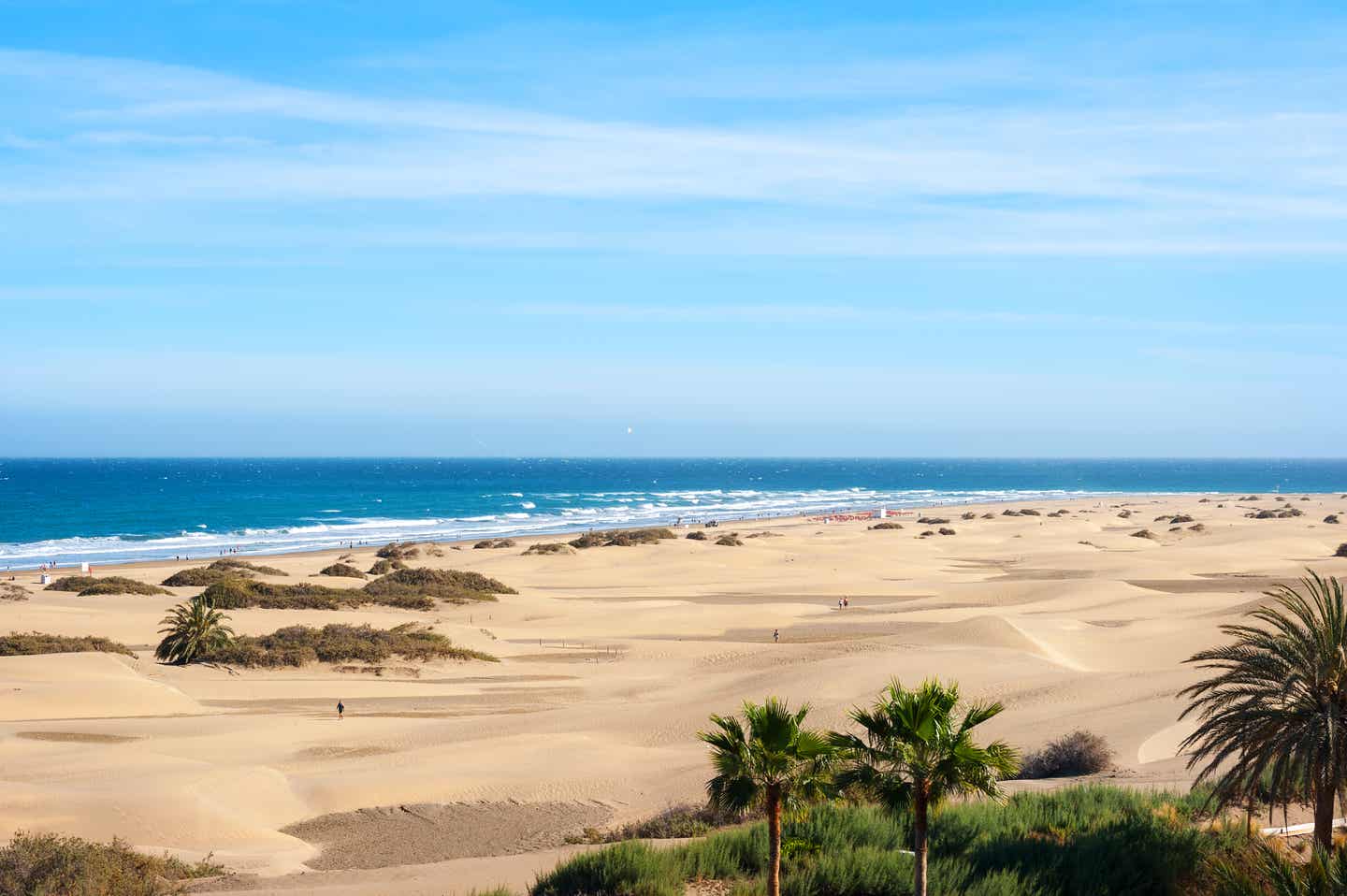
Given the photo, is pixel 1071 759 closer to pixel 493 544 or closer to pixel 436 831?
pixel 436 831

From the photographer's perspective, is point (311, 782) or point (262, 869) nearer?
point (262, 869)

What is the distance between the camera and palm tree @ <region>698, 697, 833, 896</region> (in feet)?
34.3

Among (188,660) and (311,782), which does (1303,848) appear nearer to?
(311,782)

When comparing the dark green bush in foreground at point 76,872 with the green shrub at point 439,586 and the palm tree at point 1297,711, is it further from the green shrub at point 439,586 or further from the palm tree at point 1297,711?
the green shrub at point 439,586

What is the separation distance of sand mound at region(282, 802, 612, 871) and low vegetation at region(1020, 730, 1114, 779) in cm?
779

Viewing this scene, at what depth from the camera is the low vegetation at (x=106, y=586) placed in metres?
47.1

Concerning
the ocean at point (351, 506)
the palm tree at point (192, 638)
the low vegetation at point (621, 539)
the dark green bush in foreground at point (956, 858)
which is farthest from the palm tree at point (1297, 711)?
the ocean at point (351, 506)

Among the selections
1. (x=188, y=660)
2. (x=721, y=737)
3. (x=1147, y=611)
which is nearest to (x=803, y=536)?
(x=1147, y=611)

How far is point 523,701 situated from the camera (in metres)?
29.4

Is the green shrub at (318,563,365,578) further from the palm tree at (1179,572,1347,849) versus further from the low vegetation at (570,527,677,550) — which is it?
the palm tree at (1179,572,1347,849)

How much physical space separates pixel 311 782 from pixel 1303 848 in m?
15.5

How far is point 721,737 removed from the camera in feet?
34.9

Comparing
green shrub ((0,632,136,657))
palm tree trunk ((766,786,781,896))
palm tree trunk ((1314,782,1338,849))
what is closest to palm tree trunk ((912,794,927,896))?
palm tree trunk ((766,786,781,896))

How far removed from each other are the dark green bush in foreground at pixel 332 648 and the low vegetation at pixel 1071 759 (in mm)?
18530
